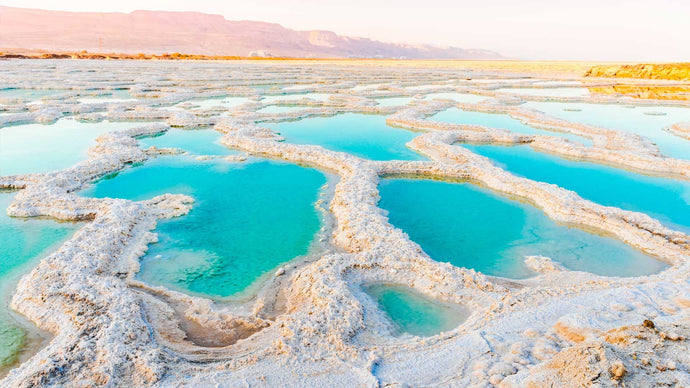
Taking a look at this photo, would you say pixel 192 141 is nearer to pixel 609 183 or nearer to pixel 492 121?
pixel 609 183

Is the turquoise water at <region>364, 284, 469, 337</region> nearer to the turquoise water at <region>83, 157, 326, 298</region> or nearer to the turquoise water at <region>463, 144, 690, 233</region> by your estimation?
the turquoise water at <region>83, 157, 326, 298</region>

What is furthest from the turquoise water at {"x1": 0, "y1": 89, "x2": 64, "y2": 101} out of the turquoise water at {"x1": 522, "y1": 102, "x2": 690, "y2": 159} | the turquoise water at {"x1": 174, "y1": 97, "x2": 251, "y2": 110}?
the turquoise water at {"x1": 522, "y1": 102, "x2": 690, "y2": 159}

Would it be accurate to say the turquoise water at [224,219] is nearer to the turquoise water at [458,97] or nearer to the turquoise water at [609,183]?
the turquoise water at [609,183]

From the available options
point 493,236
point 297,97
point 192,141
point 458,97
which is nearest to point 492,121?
point 458,97

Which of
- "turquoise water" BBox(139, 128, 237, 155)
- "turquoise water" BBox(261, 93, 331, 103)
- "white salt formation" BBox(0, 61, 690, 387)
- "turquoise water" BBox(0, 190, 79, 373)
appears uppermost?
"turquoise water" BBox(261, 93, 331, 103)

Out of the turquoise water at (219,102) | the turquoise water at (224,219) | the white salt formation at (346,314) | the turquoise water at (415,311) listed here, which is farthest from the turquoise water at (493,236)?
the turquoise water at (219,102)

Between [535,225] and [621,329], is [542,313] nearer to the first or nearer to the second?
[621,329]
